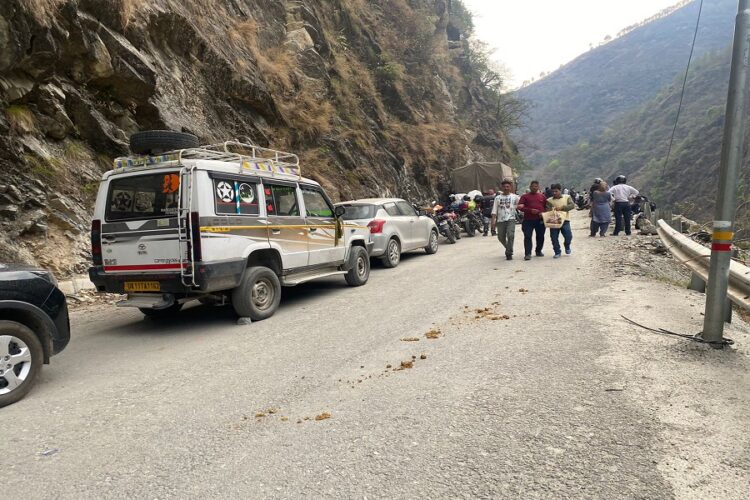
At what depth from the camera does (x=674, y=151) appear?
197ft

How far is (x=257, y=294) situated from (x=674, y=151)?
69.8m

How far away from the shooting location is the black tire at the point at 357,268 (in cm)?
819

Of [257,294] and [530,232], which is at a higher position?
[530,232]

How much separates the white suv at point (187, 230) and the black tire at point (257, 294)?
0.04 ft

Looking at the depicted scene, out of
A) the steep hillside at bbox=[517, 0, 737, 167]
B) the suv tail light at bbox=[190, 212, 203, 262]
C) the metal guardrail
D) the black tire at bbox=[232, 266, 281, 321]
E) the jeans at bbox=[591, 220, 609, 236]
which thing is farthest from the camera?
the steep hillside at bbox=[517, 0, 737, 167]

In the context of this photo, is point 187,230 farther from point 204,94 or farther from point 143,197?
point 204,94

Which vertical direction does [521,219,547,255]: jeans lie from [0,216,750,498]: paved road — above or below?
above

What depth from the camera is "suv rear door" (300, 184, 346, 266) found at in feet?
23.6

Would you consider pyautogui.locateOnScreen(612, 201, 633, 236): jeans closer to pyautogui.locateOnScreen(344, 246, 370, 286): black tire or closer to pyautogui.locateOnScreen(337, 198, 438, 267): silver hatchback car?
pyautogui.locateOnScreen(337, 198, 438, 267): silver hatchback car

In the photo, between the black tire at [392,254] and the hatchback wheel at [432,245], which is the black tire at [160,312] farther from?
the hatchback wheel at [432,245]

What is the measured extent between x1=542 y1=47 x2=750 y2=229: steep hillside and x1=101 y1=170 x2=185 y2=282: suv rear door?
109ft

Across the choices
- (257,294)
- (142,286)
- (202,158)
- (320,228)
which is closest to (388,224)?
(320,228)

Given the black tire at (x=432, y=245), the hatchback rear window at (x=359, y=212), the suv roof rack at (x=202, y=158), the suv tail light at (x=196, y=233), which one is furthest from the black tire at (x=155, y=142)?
the black tire at (x=432, y=245)

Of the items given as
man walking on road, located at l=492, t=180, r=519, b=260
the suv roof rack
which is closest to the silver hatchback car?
man walking on road, located at l=492, t=180, r=519, b=260
